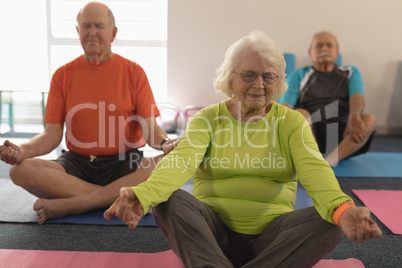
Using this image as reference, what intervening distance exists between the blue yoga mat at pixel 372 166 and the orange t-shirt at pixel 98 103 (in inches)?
67.7

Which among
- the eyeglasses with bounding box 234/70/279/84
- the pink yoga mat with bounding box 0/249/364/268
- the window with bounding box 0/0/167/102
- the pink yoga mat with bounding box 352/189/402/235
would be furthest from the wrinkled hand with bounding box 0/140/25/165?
the window with bounding box 0/0/167/102

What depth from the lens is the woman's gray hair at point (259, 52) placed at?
1543mm

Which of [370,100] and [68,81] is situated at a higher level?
[68,81]

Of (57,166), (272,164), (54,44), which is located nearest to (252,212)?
(272,164)

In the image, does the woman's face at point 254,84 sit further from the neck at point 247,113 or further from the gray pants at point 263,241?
the gray pants at point 263,241

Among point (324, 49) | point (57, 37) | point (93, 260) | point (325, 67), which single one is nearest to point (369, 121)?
point (325, 67)

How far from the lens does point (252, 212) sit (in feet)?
5.06

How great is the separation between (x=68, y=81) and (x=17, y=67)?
2.92 m

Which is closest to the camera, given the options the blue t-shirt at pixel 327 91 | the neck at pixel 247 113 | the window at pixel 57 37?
the neck at pixel 247 113

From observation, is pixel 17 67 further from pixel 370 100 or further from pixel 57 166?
pixel 370 100

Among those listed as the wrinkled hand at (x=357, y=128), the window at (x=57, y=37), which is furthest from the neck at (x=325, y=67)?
the window at (x=57, y=37)

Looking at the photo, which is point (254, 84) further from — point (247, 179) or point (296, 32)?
point (296, 32)

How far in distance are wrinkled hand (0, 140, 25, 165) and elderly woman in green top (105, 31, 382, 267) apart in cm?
103

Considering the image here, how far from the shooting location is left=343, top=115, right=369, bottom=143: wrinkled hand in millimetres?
3271
